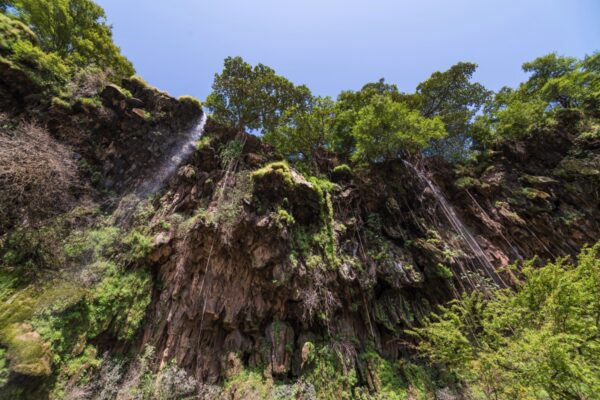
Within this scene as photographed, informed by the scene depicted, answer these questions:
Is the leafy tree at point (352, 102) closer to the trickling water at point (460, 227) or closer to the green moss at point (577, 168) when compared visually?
the trickling water at point (460, 227)

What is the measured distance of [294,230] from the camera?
10.4 m

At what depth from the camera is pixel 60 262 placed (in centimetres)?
734

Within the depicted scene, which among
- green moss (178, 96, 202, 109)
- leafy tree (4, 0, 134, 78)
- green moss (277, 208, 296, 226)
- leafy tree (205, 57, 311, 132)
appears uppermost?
leafy tree (4, 0, 134, 78)

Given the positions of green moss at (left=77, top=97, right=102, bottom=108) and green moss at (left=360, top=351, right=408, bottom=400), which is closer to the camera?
green moss at (left=360, top=351, right=408, bottom=400)

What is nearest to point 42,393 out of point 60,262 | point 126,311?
point 126,311

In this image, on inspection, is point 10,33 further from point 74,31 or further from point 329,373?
point 329,373

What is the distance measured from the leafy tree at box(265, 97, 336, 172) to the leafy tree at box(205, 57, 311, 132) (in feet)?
3.07

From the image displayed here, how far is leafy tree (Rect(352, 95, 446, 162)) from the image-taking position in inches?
485

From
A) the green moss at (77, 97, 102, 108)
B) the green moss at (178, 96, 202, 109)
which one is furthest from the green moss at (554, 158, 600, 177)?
the green moss at (77, 97, 102, 108)

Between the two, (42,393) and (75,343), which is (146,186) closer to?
(75,343)

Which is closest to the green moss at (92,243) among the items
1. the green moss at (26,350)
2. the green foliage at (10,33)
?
the green moss at (26,350)

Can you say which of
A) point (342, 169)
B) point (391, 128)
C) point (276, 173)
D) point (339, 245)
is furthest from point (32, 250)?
point (391, 128)

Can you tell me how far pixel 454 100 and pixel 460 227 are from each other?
9.85m

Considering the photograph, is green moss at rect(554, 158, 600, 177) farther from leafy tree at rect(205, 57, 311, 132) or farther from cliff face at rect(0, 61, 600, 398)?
leafy tree at rect(205, 57, 311, 132)
